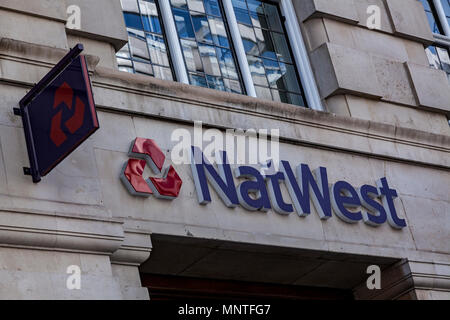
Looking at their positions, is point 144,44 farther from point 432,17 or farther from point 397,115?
point 432,17

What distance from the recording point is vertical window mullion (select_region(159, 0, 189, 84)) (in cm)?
1217

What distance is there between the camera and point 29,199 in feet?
29.8

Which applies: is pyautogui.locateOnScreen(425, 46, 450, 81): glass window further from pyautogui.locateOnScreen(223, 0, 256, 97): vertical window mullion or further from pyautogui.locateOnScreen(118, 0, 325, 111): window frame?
pyautogui.locateOnScreen(223, 0, 256, 97): vertical window mullion

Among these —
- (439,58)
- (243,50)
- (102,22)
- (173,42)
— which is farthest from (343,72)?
(102,22)

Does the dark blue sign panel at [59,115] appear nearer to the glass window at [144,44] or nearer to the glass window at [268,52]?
the glass window at [144,44]

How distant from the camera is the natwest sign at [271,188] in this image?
406 inches

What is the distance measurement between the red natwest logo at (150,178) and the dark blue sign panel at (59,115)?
115cm

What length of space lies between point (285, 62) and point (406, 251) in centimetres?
327

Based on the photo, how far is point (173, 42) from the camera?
1233 cm

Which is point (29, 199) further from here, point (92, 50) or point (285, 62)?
point (285, 62)

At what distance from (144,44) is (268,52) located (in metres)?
2.10

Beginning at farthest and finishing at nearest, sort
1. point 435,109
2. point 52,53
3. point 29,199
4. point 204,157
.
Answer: point 435,109 → point 204,157 → point 52,53 → point 29,199

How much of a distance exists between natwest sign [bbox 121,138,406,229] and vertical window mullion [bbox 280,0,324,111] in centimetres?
159
